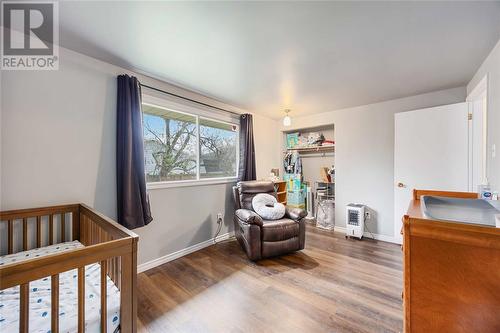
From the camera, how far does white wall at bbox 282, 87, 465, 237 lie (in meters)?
3.05

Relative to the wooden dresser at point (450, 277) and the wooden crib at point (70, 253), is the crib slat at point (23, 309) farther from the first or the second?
the wooden dresser at point (450, 277)

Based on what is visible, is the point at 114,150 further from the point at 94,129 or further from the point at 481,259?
the point at 481,259

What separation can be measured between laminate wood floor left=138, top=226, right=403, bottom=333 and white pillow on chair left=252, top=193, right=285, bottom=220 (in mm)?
550

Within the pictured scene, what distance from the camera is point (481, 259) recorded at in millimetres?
779

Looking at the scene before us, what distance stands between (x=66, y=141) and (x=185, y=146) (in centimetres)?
126

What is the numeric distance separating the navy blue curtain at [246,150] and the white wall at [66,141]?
4.44 ft

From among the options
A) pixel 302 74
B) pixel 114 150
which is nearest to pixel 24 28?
pixel 114 150

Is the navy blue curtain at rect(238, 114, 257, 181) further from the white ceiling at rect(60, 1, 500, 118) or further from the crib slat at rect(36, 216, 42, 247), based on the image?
the crib slat at rect(36, 216, 42, 247)

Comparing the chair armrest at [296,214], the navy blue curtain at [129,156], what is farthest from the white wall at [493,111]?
the navy blue curtain at [129,156]

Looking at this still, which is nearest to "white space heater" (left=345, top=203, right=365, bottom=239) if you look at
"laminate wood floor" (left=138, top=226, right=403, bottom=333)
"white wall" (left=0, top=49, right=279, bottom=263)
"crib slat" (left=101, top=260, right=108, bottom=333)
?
"laminate wood floor" (left=138, top=226, right=403, bottom=333)

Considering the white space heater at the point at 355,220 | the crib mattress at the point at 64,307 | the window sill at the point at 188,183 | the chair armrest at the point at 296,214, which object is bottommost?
the white space heater at the point at 355,220

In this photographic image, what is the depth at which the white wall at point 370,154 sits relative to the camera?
10.0ft

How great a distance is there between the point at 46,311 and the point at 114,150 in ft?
4.85

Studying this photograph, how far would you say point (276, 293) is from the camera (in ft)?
6.13
